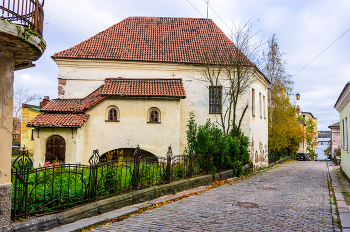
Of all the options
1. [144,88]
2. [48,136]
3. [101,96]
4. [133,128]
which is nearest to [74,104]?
[101,96]

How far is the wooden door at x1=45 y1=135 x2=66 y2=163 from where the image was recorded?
17328 mm

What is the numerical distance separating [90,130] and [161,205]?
1122 centimetres

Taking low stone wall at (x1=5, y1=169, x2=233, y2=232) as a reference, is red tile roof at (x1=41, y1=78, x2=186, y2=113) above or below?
above

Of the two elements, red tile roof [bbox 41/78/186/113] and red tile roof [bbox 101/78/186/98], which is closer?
red tile roof [bbox 41/78/186/113]

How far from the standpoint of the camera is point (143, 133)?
18891 mm

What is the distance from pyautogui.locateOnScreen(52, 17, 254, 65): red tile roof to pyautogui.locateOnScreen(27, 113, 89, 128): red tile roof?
182 inches

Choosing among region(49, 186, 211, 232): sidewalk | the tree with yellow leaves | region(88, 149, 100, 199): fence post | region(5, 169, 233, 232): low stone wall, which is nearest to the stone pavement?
region(49, 186, 211, 232): sidewalk

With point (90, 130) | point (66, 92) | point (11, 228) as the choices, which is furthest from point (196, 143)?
point (66, 92)

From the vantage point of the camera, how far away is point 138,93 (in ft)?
61.9

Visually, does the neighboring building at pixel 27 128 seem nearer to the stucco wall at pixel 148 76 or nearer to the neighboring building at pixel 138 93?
the stucco wall at pixel 148 76

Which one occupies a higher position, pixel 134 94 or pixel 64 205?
pixel 134 94

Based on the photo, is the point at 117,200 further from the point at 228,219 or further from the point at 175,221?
the point at 228,219

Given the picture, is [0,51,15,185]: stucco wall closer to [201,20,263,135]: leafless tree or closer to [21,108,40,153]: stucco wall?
[201,20,263,135]: leafless tree

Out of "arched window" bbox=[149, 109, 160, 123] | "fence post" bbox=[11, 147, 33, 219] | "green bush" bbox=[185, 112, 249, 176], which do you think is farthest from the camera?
"arched window" bbox=[149, 109, 160, 123]
